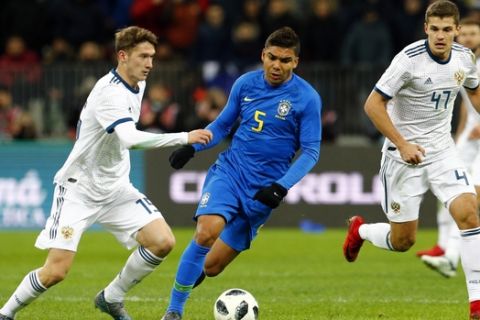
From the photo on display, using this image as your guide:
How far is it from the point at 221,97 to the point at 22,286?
1094cm

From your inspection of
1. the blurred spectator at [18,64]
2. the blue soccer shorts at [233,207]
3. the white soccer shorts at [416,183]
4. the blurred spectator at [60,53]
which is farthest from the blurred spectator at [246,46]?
the blue soccer shorts at [233,207]

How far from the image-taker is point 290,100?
10.2 meters

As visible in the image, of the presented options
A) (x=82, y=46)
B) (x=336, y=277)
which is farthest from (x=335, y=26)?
(x=336, y=277)

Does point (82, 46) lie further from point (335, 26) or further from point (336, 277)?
point (336, 277)

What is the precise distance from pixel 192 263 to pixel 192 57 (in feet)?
39.8

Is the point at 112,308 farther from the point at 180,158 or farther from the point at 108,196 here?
the point at 180,158

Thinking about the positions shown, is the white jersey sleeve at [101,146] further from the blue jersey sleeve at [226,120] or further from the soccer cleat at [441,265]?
the soccer cleat at [441,265]

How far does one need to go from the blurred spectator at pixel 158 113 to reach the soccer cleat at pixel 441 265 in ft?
25.8

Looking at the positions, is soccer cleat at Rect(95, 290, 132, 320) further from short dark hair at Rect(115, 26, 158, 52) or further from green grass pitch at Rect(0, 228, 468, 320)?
short dark hair at Rect(115, 26, 158, 52)

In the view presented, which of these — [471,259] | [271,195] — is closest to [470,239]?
[471,259]

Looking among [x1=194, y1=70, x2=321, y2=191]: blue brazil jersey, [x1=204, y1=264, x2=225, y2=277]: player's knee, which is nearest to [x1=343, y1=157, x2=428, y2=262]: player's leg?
[x1=194, y1=70, x2=321, y2=191]: blue brazil jersey

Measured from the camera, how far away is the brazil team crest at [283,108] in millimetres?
10148

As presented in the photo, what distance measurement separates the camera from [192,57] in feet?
70.6

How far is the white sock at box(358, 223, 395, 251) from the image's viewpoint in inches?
447
